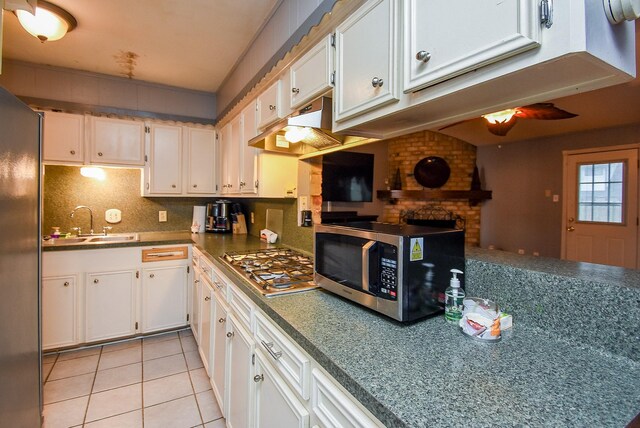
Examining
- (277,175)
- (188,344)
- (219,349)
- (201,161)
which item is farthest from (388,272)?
(201,161)

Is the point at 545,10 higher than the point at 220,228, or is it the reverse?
the point at 545,10

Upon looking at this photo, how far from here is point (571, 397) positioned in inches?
25.4

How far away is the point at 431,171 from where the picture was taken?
17.6 ft

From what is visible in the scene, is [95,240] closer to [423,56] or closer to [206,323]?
[206,323]

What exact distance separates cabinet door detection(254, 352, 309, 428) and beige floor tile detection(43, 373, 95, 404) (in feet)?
5.27

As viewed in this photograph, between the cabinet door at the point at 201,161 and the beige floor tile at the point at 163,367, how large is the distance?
1644mm

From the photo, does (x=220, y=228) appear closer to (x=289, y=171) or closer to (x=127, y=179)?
(x=127, y=179)

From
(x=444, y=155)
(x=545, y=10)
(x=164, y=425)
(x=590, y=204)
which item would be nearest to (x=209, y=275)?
(x=164, y=425)

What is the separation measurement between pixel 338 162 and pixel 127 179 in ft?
9.44

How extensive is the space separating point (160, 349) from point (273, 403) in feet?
6.63

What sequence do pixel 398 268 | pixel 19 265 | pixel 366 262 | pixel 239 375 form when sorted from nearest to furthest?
pixel 398 268, pixel 366 262, pixel 19 265, pixel 239 375

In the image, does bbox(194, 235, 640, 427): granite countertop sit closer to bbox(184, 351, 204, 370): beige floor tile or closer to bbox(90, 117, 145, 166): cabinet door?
bbox(184, 351, 204, 370): beige floor tile

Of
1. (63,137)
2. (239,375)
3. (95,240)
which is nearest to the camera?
(239,375)

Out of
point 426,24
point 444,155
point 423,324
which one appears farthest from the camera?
point 444,155
